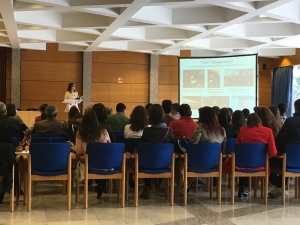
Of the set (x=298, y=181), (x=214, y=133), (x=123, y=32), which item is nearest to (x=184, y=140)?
(x=214, y=133)

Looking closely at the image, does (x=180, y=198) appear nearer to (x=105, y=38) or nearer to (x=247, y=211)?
(x=247, y=211)

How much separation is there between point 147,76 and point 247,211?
9621 millimetres

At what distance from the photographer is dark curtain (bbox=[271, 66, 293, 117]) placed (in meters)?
14.5

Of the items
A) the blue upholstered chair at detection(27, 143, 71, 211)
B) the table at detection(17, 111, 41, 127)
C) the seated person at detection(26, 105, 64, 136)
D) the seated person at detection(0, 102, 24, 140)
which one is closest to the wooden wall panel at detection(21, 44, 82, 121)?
the table at detection(17, 111, 41, 127)

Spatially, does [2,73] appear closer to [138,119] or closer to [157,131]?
[138,119]

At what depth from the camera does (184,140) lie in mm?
5520

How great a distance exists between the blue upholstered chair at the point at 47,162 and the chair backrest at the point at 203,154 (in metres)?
1.56

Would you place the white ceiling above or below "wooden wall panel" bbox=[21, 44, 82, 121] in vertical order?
above

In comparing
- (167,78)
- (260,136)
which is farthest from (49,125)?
(167,78)

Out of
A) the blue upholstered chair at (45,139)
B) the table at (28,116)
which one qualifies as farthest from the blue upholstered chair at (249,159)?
the table at (28,116)

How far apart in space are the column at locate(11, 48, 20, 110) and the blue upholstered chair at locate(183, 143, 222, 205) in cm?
887

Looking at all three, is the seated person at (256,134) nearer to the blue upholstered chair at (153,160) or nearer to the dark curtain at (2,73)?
the blue upholstered chair at (153,160)

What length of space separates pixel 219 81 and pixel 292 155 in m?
6.06

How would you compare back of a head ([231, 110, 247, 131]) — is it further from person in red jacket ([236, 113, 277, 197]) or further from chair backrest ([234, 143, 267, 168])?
chair backrest ([234, 143, 267, 168])
